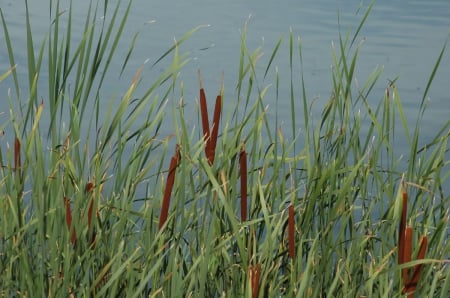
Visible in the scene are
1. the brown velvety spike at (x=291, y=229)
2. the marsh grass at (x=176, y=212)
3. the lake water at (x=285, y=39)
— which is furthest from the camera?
the lake water at (x=285, y=39)

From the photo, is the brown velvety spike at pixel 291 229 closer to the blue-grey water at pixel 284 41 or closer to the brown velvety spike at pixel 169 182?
the brown velvety spike at pixel 169 182

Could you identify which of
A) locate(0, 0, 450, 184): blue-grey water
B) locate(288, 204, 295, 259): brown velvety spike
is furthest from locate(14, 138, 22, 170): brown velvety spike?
locate(0, 0, 450, 184): blue-grey water

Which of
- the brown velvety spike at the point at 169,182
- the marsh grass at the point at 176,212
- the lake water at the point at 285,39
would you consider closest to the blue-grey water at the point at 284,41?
the lake water at the point at 285,39

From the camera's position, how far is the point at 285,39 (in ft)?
44.0

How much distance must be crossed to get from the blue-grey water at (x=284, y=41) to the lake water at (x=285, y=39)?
16mm

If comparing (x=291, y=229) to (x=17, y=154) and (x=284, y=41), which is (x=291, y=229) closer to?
(x=17, y=154)

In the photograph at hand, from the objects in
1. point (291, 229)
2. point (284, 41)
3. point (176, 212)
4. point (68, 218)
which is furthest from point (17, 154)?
point (284, 41)

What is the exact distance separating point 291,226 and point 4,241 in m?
0.81

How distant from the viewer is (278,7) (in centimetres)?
1873

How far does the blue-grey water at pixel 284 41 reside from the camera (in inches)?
424

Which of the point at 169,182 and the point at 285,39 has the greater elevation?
the point at 169,182

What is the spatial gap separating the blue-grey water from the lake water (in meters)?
0.02

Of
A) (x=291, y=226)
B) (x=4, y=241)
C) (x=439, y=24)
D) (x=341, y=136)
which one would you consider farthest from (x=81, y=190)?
(x=439, y=24)

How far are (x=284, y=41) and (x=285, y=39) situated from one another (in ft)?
0.87
